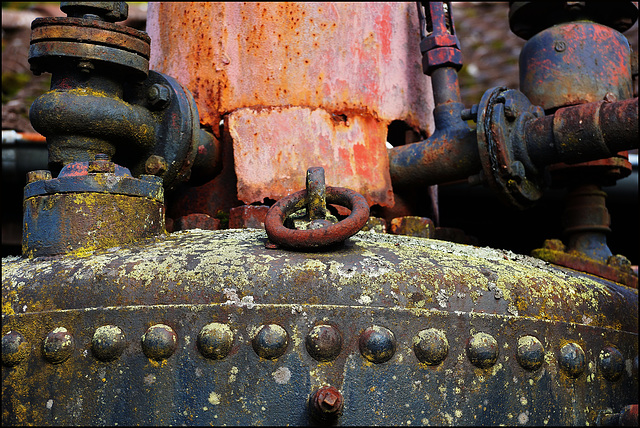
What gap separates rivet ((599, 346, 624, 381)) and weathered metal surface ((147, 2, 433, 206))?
0.93 m

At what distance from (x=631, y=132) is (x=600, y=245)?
84cm

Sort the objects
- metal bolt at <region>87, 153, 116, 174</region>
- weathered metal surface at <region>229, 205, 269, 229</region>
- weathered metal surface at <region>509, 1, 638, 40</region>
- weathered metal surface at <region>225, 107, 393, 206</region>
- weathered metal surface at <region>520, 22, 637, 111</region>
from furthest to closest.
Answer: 1. weathered metal surface at <region>509, 1, 638, 40</region>
2. weathered metal surface at <region>520, 22, 637, 111</region>
3. weathered metal surface at <region>225, 107, 393, 206</region>
4. weathered metal surface at <region>229, 205, 269, 229</region>
5. metal bolt at <region>87, 153, 116, 174</region>

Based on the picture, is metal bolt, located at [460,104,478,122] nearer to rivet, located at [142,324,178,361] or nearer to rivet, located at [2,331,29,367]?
rivet, located at [142,324,178,361]

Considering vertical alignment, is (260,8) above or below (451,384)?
above

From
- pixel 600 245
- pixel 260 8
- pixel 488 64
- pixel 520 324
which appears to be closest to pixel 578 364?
pixel 520 324

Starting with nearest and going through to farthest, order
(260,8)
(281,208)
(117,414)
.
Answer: (117,414), (281,208), (260,8)

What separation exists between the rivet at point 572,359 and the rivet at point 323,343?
0.53m

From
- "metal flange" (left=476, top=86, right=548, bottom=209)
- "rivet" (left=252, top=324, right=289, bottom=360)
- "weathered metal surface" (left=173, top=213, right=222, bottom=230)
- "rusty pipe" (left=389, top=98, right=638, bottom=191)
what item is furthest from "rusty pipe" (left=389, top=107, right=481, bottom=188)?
"rivet" (left=252, top=324, right=289, bottom=360)

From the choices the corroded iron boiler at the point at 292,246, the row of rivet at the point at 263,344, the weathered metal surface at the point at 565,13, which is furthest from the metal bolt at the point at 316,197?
the weathered metal surface at the point at 565,13

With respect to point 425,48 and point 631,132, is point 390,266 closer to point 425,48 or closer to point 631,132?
point 631,132

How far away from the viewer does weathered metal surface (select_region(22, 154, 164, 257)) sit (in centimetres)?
171

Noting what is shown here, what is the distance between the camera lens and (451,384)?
1515 millimetres

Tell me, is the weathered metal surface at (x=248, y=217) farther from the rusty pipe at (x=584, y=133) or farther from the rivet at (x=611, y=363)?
the rivet at (x=611, y=363)

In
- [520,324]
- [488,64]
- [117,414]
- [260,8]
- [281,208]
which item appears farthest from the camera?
[488,64]
